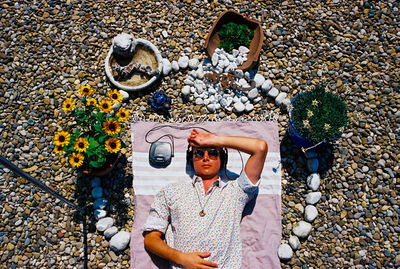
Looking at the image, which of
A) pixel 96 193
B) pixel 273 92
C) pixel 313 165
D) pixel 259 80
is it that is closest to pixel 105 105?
pixel 96 193

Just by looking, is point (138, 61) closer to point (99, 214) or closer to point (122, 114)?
point (122, 114)

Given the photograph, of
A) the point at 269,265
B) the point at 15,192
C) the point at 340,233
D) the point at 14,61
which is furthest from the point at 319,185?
the point at 14,61

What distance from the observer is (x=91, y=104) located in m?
3.14

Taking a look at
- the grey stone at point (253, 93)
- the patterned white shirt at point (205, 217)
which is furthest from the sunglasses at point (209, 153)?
the grey stone at point (253, 93)

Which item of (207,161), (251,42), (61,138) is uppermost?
(251,42)

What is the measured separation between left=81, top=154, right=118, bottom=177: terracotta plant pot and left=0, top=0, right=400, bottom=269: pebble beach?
0.80ft

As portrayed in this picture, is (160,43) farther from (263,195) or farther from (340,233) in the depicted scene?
(340,233)

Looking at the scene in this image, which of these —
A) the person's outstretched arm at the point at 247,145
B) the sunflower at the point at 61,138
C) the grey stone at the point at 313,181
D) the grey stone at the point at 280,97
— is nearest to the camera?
the sunflower at the point at 61,138

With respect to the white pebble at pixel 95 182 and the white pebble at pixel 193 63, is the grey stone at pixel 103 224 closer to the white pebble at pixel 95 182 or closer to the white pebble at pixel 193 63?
the white pebble at pixel 95 182

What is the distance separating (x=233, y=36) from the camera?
427 cm

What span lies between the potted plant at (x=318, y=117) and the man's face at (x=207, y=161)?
106 centimetres

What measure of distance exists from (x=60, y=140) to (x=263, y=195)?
2.46 m

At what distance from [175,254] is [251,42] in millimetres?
3013

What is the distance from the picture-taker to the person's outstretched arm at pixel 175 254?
118 inches
